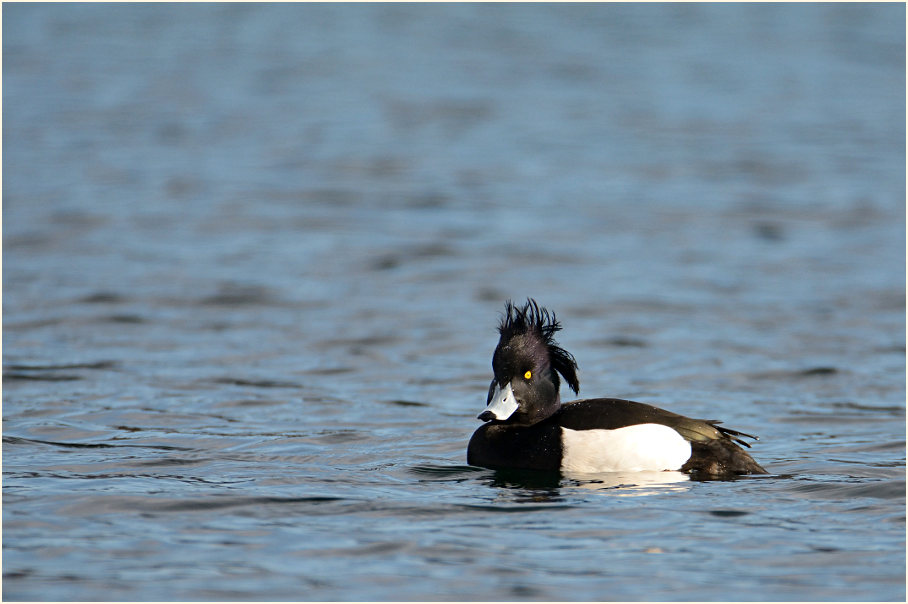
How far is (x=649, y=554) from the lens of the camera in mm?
6520

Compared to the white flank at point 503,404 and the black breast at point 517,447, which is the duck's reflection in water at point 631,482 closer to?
the black breast at point 517,447

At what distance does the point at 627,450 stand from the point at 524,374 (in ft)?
2.83

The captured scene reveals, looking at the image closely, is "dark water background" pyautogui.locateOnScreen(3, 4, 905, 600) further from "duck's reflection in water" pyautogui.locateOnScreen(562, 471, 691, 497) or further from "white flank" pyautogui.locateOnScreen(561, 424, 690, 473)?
"white flank" pyautogui.locateOnScreen(561, 424, 690, 473)

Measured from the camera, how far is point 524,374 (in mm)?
8422

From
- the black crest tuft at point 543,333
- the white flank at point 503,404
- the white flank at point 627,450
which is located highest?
the black crest tuft at point 543,333

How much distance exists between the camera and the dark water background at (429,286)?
6715 millimetres

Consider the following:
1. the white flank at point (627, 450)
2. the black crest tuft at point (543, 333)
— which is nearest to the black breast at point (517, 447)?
the white flank at point (627, 450)

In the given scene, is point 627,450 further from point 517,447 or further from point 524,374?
point 524,374

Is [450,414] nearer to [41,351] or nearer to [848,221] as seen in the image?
[41,351]

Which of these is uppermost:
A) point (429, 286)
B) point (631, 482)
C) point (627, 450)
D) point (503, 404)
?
point (429, 286)

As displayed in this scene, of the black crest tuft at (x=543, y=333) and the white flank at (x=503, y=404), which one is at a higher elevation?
the black crest tuft at (x=543, y=333)

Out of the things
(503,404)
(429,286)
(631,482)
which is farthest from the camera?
(429,286)

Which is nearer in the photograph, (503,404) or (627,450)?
(627,450)

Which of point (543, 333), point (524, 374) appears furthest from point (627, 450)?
point (543, 333)
